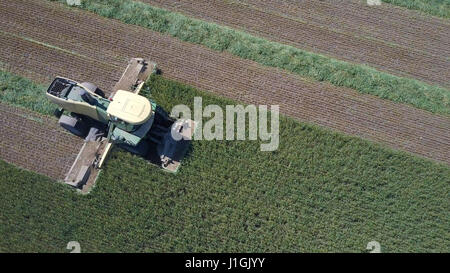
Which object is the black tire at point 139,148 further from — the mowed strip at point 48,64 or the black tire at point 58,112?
the mowed strip at point 48,64

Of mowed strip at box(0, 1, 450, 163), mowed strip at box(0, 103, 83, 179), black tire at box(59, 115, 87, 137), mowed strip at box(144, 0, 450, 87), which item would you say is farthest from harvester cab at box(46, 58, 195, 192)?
mowed strip at box(144, 0, 450, 87)

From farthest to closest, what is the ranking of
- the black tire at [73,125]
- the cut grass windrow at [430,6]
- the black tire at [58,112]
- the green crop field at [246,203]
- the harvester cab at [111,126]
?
the cut grass windrow at [430,6]
the black tire at [58,112]
the black tire at [73,125]
the green crop field at [246,203]
the harvester cab at [111,126]

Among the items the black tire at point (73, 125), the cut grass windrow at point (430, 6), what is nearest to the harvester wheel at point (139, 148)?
the black tire at point (73, 125)

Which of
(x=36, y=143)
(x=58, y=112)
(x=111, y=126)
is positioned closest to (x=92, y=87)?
(x=58, y=112)

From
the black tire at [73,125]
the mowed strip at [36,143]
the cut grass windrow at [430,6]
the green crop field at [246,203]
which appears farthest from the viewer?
the cut grass windrow at [430,6]

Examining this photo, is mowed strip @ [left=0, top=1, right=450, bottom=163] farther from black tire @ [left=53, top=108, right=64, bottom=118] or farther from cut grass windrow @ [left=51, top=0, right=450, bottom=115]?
black tire @ [left=53, top=108, right=64, bottom=118]

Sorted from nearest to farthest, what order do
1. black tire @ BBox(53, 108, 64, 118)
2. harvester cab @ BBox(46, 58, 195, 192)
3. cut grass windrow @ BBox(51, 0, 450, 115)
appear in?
1. harvester cab @ BBox(46, 58, 195, 192)
2. black tire @ BBox(53, 108, 64, 118)
3. cut grass windrow @ BBox(51, 0, 450, 115)
